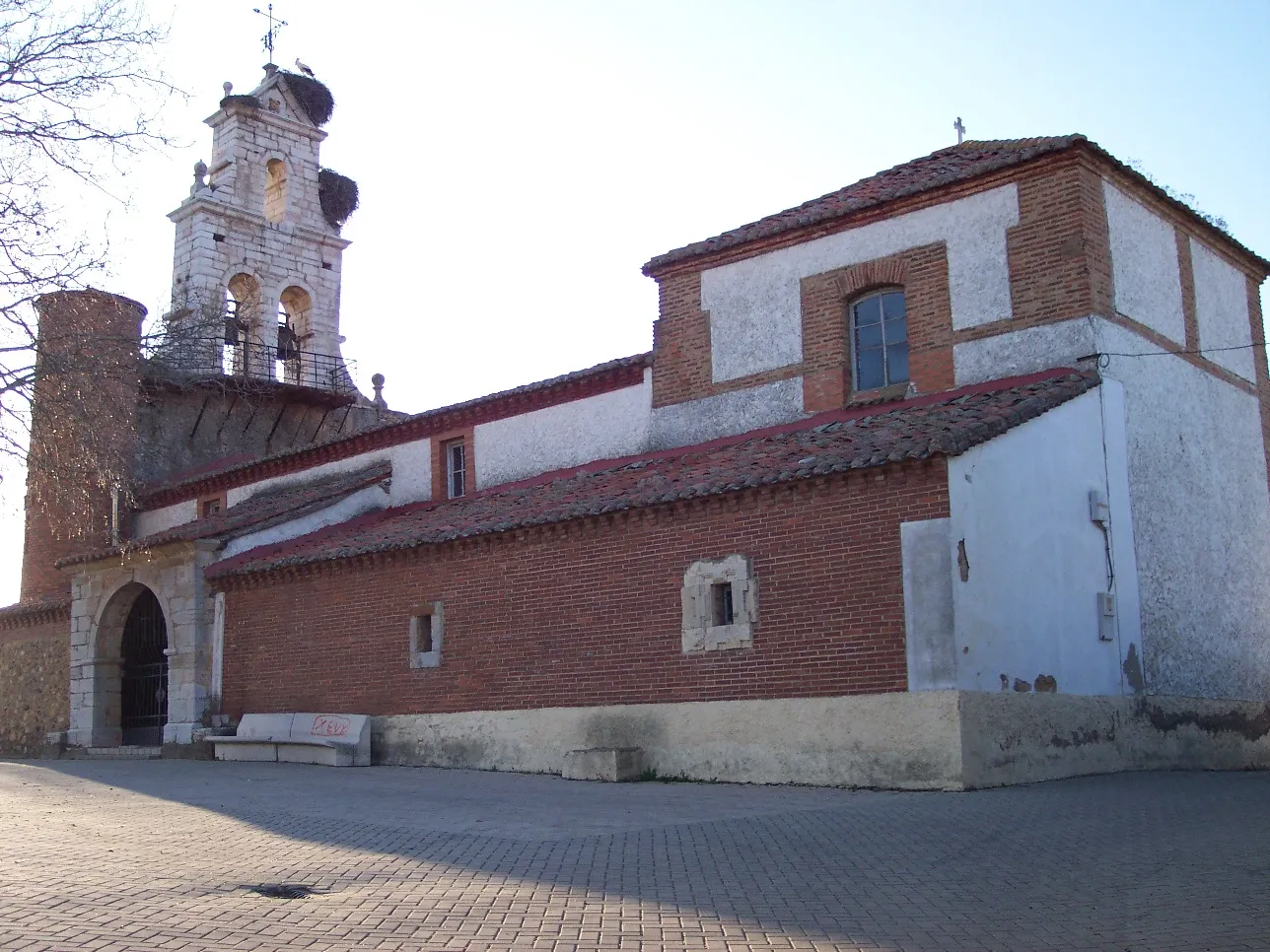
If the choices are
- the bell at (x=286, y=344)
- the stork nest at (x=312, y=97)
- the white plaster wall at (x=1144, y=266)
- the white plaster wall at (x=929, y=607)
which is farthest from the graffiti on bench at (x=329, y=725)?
the stork nest at (x=312, y=97)

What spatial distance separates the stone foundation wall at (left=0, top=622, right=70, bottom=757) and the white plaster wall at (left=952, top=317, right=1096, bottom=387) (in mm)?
17318

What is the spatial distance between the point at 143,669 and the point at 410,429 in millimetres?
6469

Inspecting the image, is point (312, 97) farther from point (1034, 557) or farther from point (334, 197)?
point (1034, 557)

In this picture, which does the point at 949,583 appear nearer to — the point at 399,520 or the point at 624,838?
the point at 624,838

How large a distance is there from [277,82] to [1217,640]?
82.6 ft

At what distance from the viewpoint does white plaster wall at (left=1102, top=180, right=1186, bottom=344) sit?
1667 cm

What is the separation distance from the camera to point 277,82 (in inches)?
1262

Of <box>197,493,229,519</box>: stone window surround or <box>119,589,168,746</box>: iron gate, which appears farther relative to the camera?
<box>197,493,229,519</box>: stone window surround

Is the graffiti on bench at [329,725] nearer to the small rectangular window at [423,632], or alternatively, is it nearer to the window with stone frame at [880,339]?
the small rectangular window at [423,632]

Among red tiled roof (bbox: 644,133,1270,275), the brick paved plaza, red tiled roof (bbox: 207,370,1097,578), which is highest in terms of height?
red tiled roof (bbox: 644,133,1270,275)

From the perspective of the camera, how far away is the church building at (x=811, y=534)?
1341 cm

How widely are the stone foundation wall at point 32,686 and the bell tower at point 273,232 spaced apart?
7.16 m

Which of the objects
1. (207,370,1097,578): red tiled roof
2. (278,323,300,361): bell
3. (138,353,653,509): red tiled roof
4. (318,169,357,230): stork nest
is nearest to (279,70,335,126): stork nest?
(318,169,357,230): stork nest

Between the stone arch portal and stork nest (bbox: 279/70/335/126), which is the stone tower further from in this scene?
stork nest (bbox: 279/70/335/126)
